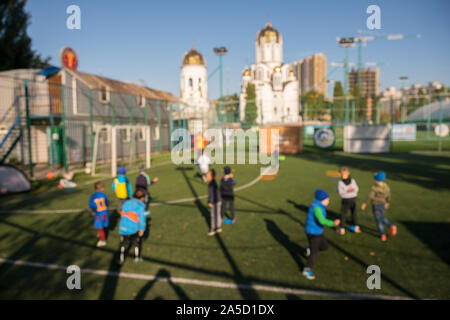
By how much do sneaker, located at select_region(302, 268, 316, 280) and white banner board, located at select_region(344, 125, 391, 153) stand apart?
26428 millimetres

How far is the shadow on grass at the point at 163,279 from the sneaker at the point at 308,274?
228 centimetres

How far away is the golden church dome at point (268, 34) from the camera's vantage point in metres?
92.2

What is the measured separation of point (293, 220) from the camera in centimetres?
944

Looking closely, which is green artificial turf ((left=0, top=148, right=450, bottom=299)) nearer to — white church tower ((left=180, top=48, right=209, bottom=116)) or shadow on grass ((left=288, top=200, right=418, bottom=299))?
shadow on grass ((left=288, top=200, right=418, bottom=299))

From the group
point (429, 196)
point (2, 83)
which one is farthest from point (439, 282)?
point (2, 83)

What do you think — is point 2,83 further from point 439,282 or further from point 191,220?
point 439,282

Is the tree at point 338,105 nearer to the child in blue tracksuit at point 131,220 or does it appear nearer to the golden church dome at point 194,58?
the golden church dome at point 194,58

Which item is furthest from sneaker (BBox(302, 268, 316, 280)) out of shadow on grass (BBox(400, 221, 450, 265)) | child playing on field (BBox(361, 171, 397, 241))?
shadow on grass (BBox(400, 221, 450, 265))

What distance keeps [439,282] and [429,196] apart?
7402mm

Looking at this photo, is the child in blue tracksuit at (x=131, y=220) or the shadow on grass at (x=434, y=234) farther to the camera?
the shadow on grass at (x=434, y=234)

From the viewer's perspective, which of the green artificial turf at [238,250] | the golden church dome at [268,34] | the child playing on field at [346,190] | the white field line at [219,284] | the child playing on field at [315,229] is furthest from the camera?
the golden church dome at [268,34]

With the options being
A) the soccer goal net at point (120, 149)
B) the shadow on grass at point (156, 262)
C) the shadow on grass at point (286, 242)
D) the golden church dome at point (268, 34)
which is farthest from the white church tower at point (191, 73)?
the shadow on grass at point (286, 242)

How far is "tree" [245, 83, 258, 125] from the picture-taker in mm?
66056
